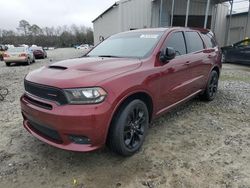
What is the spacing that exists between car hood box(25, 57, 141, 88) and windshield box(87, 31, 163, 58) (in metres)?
0.35

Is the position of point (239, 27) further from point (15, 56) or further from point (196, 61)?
point (15, 56)

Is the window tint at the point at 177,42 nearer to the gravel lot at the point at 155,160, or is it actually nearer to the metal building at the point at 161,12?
the gravel lot at the point at 155,160

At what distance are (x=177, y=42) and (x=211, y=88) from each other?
2026mm

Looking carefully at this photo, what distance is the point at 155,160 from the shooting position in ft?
10.3

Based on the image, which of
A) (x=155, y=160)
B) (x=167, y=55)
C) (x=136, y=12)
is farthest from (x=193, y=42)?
(x=136, y=12)

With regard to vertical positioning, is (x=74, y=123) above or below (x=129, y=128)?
above

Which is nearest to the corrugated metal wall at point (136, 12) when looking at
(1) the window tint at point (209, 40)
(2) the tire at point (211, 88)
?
(1) the window tint at point (209, 40)

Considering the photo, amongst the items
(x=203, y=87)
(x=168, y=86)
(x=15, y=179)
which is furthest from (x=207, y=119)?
(x=15, y=179)

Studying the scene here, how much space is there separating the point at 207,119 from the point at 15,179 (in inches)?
136

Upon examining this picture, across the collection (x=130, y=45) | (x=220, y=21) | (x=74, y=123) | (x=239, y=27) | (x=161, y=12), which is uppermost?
(x=161, y=12)

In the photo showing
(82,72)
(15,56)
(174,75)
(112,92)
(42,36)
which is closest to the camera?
(112,92)

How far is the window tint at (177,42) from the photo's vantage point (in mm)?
3979

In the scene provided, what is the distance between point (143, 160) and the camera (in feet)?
10.4

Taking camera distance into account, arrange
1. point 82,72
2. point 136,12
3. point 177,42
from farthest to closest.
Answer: point 136,12 < point 177,42 < point 82,72
